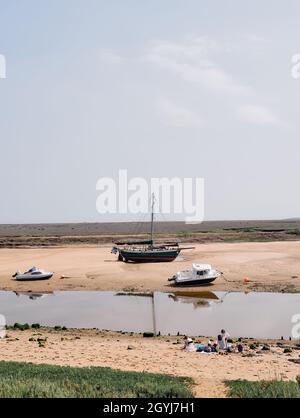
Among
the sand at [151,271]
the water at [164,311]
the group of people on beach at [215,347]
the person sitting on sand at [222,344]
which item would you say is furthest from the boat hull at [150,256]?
the person sitting on sand at [222,344]

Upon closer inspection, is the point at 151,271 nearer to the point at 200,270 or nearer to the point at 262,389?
the point at 200,270

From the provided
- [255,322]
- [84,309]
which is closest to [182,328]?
[255,322]

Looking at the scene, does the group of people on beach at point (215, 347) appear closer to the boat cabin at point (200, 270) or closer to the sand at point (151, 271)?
the sand at point (151, 271)

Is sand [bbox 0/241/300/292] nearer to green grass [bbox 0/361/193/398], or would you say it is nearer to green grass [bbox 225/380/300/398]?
green grass [bbox 0/361/193/398]

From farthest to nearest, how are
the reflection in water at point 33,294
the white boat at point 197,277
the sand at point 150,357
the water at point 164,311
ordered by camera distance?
1. the white boat at point 197,277
2. the reflection in water at point 33,294
3. the water at point 164,311
4. the sand at point 150,357

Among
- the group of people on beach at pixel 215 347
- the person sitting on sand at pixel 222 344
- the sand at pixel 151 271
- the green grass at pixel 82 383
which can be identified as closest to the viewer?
the green grass at pixel 82 383

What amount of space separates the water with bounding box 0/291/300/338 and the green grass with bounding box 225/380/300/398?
12.8 meters

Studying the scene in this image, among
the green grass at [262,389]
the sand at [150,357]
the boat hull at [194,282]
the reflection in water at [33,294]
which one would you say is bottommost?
the reflection in water at [33,294]

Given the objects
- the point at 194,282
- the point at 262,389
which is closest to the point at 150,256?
the point at 194,282

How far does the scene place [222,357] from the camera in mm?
23312

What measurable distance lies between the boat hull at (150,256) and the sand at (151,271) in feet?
3.98

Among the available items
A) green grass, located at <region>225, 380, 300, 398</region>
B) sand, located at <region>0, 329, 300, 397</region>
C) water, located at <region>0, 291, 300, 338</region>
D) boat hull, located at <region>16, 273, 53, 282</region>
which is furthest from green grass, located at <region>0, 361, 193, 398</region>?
boat hull, located at <region>16, 273, 53, 282</region>

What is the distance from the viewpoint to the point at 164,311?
36562 millimetres

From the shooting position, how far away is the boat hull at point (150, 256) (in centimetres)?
6147
